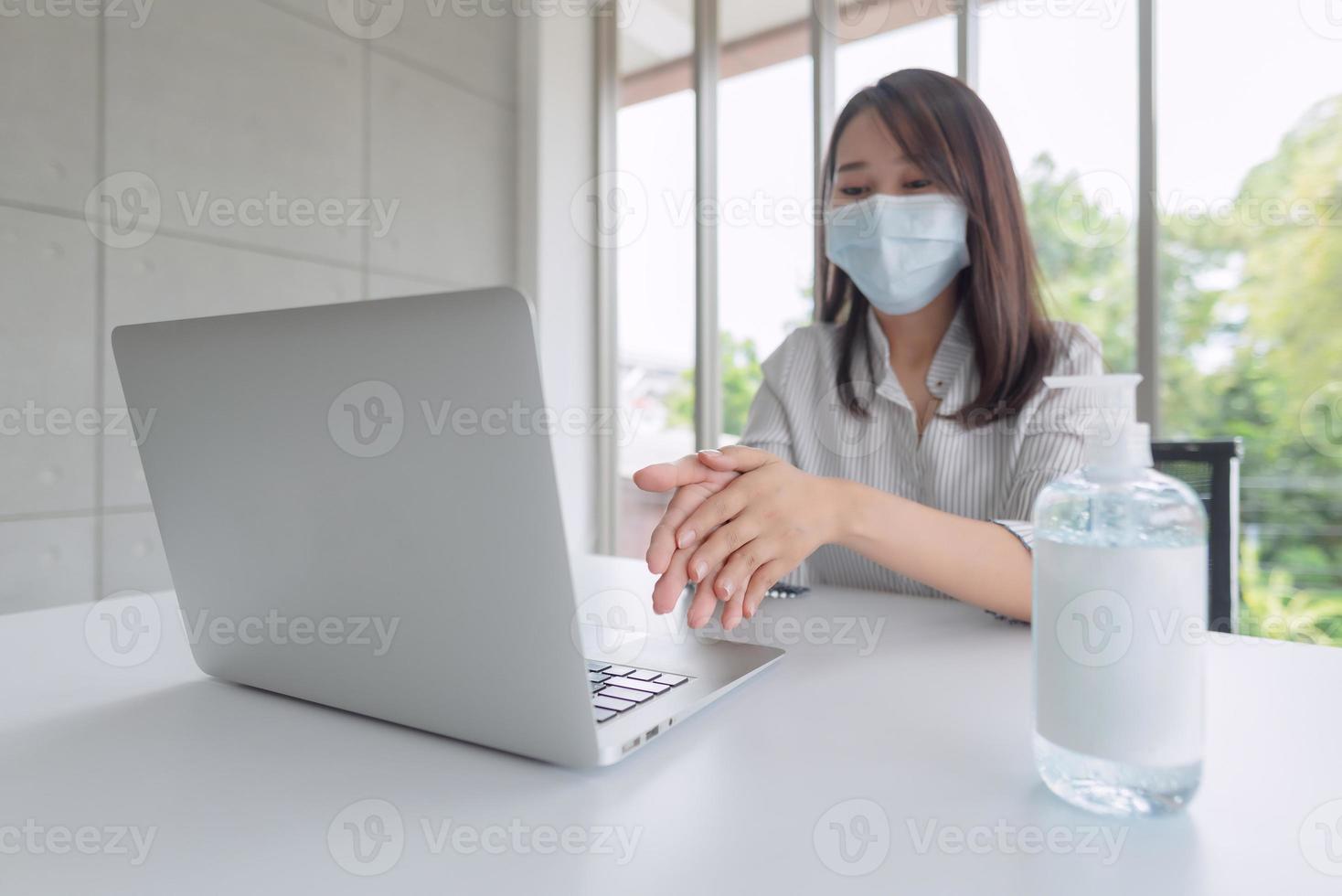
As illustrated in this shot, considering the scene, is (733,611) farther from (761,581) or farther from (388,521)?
(388,521)

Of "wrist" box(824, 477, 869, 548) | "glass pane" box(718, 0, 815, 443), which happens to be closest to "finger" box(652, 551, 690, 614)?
"wrist" box(824, 477, 869, 548)

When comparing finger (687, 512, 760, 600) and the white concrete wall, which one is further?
the white concrete wall

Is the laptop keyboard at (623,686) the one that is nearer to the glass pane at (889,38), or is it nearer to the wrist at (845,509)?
the wrist at (845,509)

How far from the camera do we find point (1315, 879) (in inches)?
15.4

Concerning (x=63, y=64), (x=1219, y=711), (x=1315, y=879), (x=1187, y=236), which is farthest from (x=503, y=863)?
(x=1187, y=236)

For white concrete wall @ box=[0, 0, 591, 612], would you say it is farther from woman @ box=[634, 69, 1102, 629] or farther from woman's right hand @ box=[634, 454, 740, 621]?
woman's right hand @ box=[634, 454, 740, 621]

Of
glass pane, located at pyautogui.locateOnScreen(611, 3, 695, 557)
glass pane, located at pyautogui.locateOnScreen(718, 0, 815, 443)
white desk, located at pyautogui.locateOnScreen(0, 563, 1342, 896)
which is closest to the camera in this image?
white desk, located at pyautogui.locateOnScreen(0, 563, 1342, 896)

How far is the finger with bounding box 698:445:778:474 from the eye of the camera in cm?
77

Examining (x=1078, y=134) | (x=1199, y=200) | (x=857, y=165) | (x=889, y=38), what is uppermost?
(x=889, y=38)

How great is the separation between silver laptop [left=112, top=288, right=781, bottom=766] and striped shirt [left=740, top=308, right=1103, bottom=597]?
2.32ft

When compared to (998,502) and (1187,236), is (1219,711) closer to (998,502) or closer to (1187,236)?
(998,502)

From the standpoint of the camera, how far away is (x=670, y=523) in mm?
730

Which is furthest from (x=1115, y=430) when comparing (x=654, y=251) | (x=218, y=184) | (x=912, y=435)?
(x=654, y=251)

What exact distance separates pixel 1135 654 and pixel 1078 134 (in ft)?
8.11
